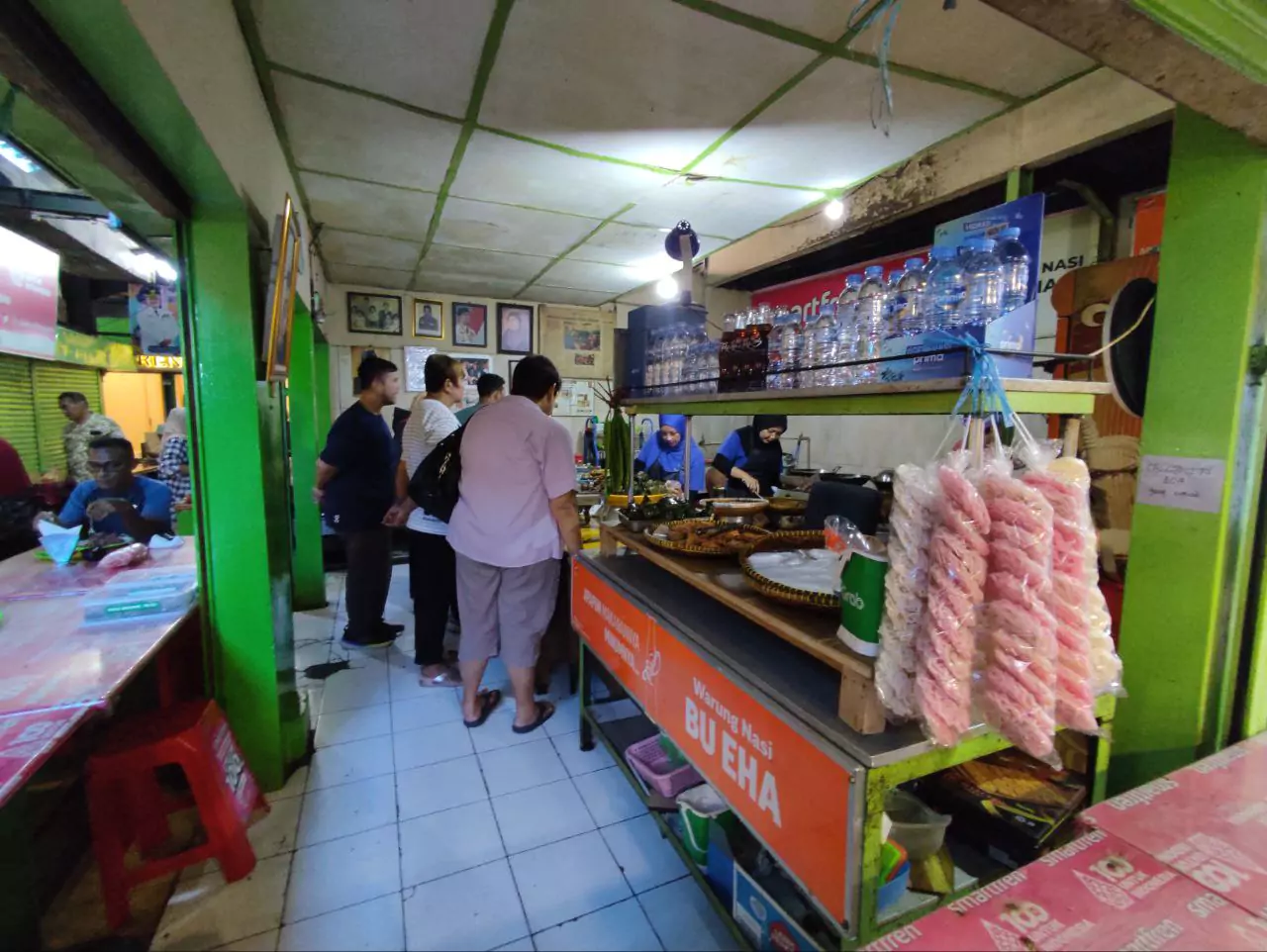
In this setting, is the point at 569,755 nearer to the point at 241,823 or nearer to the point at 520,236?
the point at 241,823

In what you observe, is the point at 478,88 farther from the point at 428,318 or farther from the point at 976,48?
the point at 428,318

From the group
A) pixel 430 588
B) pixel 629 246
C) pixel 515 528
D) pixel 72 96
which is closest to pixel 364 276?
pixel 629 246

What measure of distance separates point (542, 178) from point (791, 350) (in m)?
2.06

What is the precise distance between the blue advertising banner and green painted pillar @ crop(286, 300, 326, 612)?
393 centimetres

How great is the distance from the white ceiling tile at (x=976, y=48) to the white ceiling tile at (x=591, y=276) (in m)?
3.07

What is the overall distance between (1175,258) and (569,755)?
98.5 inches

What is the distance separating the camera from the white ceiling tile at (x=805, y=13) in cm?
170

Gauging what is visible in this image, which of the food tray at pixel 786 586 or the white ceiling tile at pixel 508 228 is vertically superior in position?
the white ceiling tile at pixel 508 228

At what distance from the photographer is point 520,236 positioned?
4.02 meters

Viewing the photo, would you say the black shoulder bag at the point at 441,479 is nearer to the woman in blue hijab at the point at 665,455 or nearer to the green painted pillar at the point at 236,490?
the green painted pillar at the point at 236,490

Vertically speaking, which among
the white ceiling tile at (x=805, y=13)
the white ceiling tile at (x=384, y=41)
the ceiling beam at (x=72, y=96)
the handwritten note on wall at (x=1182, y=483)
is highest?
the white ceiling tile at (x=805, y=13)

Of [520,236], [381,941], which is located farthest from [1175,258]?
[520,236]

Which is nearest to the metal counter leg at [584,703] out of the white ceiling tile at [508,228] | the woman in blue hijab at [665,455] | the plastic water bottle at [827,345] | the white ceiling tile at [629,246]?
the plastic water bottle at [827,345]

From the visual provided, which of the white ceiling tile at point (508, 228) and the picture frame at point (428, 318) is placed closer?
the white ceiling tile at point (508, 228)
